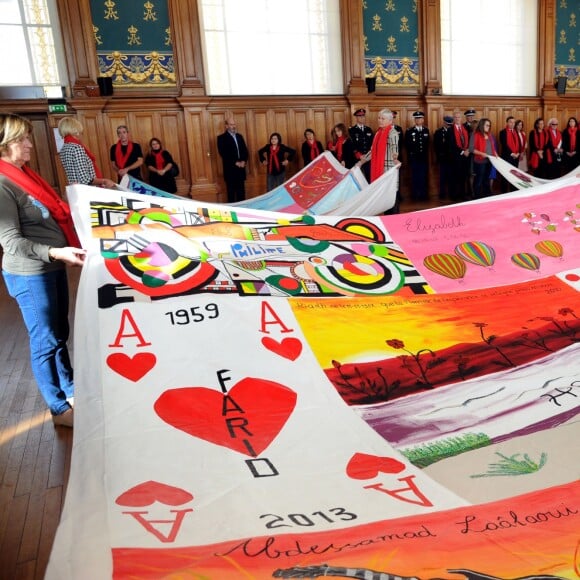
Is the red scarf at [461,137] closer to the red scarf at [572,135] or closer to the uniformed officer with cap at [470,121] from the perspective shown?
the uniformed officer with cap at [470,121]

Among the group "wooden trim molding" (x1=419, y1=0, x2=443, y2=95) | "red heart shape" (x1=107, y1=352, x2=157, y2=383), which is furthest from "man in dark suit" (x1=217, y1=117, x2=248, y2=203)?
"red heart shape" (x1=107, y1=352, x2=157, y2=383)

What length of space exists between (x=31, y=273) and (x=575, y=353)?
2.09 meters

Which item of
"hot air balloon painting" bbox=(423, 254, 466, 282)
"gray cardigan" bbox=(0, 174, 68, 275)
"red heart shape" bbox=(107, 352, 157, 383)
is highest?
"gray cardigan" bbox=(0, 174, 68, 275)

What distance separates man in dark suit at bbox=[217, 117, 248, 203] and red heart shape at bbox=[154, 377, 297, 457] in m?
6.24

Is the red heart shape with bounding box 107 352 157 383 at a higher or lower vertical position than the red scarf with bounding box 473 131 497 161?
lower

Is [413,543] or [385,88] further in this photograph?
[385,88]

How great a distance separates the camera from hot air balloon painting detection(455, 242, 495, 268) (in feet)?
8.59

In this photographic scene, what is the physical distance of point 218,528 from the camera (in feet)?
4.03

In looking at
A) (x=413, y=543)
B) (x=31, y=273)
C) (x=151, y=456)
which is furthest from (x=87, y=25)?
(x=413, y=543)

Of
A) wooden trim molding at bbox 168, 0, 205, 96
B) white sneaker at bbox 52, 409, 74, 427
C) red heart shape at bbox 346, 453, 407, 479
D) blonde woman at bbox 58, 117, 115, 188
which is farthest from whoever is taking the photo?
wooden trim molding at bbox 168, 0, 205, 96

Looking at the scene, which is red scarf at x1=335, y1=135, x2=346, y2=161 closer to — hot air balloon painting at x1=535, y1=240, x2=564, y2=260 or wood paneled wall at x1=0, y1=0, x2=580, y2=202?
wood paneled wall at x1=0, y1=0, x2=580, y2=202

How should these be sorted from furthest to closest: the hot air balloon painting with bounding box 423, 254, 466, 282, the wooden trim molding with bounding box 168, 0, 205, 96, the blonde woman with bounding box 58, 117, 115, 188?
the wooden trim molding with bounding box 168, 0, 205, 96
the blonde woman with bounding box 58, 117, 115, 188
the hot air balloon painting with bounding box 423, 254, 466, 282

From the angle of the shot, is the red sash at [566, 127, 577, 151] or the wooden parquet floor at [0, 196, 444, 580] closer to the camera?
the wooden parquet floor at [0, 196, 444, 580]

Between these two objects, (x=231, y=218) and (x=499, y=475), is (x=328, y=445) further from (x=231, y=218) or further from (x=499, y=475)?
(x=231, y=218)
